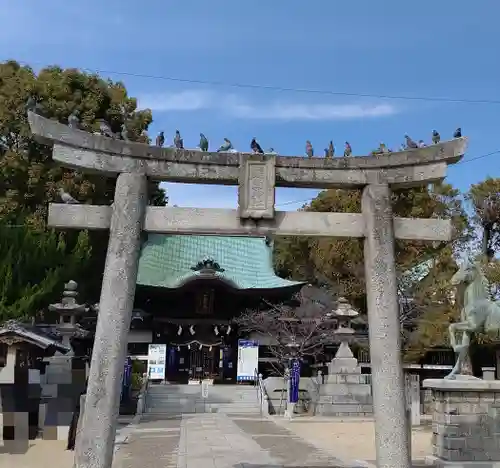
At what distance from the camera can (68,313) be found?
21.1 m

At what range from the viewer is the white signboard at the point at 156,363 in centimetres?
2833

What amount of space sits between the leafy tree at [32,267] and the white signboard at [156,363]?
5.10 metres

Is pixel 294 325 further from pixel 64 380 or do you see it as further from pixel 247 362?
pixel 64 380

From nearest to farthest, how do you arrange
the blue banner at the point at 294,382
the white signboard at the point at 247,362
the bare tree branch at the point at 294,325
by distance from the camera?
the blue banner at the point at 294,382 → the bare tree branch at the point at 294,325 → the white signboard at the point at 247,362

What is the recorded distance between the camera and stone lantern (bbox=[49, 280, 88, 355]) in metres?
20.8

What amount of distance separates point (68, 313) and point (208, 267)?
10597 mm

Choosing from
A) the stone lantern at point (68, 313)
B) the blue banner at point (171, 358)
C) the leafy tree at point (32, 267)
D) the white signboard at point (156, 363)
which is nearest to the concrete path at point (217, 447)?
the stone lantern at point (68, 313)

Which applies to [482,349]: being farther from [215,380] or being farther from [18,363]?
[18,363]

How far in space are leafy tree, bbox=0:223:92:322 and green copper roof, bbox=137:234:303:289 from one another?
5225 millimetres

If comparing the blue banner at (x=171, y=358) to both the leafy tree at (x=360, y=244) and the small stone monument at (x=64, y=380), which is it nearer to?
the leafy tree at (x=360, y=244)

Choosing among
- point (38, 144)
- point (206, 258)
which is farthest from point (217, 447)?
point (206, 258)

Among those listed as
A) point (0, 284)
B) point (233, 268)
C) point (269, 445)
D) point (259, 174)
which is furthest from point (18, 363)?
point (233, 268)

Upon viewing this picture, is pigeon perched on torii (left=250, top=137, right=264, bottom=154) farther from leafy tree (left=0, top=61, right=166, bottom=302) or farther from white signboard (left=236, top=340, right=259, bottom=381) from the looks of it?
white signboard (left=236, top=340, right=259, bottom=381)

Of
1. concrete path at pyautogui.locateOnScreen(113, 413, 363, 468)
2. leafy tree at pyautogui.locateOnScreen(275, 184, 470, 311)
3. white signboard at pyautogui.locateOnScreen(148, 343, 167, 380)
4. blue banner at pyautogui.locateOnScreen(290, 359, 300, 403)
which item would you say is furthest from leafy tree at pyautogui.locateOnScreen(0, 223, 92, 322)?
leafy tree at pyautogui.locateOnScreen(275, 184, 470, 311)
